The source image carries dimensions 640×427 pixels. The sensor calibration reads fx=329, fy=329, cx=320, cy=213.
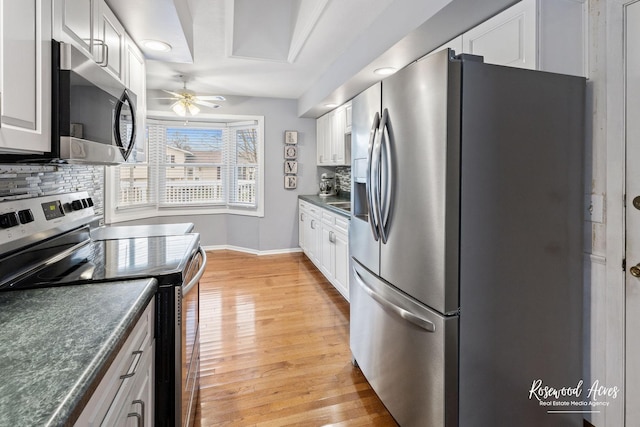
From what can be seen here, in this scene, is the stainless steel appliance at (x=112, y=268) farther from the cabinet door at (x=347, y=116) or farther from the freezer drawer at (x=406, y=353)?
the cabinet door at (x=347, y=116)

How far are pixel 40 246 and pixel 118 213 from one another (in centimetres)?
331

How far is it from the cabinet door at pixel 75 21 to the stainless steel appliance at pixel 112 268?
0.70m

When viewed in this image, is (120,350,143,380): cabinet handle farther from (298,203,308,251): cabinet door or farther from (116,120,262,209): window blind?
(116,120,262,209): window blind

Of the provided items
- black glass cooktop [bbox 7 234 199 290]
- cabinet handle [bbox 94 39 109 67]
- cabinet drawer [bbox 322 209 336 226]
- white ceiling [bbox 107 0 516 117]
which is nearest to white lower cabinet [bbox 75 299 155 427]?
black glass cooktop [bbox 7 234 199 290]

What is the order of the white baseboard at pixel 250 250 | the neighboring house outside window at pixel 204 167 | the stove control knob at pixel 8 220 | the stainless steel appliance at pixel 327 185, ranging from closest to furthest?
the stove control knob at pixel 8 220 → the neighboring house outside window at pixel 204 167 → the stainless steel appliance at pixel 327 185 → the white baseboard at pixel 250 250

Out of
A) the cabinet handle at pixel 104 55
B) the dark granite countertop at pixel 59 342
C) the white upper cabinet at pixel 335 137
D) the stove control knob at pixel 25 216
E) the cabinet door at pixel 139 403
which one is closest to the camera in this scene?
the dark granite countertop at pixel 59 342

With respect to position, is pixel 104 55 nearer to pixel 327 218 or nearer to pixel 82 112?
pixel 82 112

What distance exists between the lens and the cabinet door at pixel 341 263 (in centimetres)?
313

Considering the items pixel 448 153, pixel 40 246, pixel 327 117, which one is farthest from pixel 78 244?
pixel 327 117

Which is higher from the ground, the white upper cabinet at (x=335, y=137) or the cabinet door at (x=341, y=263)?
the white upper cabinet at (x=335, y=137)

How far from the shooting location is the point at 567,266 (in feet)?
5.01

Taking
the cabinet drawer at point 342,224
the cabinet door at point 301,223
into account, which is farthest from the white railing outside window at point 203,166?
the cabinet drawer at point 342,224

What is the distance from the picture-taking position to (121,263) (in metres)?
1.40

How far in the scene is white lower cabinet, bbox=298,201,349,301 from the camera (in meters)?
3.20
